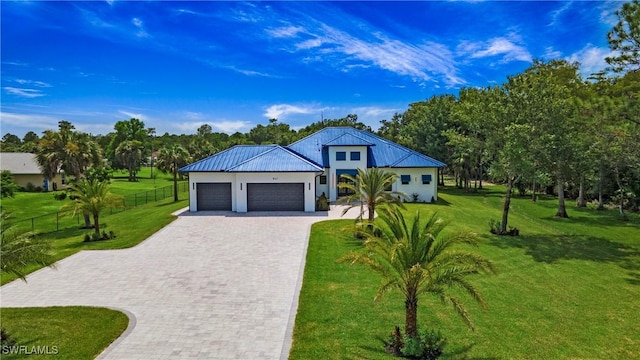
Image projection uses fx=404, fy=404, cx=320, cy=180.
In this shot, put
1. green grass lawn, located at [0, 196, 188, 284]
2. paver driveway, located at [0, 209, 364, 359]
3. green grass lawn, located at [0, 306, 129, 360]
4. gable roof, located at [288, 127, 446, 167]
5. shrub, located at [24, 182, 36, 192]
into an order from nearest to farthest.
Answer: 1. green grass lawn, located at [0, 306, 129, 360]
2. paver driveway, located at [0, 209, 364, 359]
3. green grass lawn, located at [0, 196, 188, 284]
4. gable roof, located at [288, 127, 446, 167]
5. shrub, located at [24, 182, 36, 192]

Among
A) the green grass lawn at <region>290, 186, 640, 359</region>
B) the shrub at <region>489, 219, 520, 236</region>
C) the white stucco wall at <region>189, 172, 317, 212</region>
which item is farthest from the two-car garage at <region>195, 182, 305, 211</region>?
the shrub at <region>489, 219, 520, 236</region>

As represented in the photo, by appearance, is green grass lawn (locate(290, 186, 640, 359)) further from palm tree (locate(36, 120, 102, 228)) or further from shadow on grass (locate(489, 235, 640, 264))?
palm tree (locate(36, 120, 102, 228))

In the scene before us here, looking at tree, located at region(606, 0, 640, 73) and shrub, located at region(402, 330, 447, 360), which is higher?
tree, located at region(606, 0, 640, 73)

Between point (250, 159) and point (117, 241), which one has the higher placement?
point (250, 159)

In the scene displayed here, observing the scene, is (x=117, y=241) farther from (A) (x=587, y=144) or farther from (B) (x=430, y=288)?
(A) (x=587, y=144)

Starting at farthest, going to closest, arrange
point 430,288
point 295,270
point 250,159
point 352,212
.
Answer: point 250,159 → point 352,212 → point 295,270 → point 430,288

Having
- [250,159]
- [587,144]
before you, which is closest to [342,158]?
[250,159]
